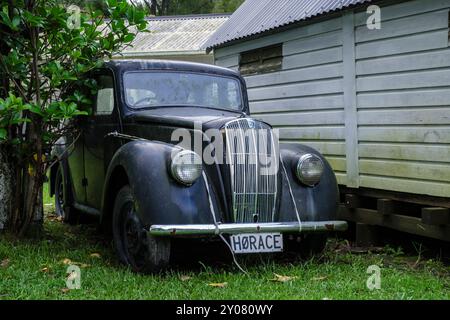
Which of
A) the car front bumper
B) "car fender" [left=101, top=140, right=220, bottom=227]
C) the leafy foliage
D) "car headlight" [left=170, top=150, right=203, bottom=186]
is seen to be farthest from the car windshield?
the car front bumper

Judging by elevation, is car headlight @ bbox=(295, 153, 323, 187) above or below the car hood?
below

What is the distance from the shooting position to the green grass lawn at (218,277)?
388cm

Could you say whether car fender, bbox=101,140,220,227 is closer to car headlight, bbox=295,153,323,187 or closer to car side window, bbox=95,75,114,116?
car headlight, bbox=295,153,323,187

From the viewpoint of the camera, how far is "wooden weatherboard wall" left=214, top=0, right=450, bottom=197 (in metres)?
5.09

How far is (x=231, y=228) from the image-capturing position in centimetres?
419

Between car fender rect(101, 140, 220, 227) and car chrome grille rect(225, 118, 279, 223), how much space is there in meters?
0.26

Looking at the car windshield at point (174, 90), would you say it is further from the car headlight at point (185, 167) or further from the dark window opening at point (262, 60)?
the dark window opening at point (262, 60)

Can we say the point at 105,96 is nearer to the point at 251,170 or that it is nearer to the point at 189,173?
the point at 189,173

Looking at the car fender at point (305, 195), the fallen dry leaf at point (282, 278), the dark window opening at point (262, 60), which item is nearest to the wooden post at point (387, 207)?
the car fender at point (305, 195)

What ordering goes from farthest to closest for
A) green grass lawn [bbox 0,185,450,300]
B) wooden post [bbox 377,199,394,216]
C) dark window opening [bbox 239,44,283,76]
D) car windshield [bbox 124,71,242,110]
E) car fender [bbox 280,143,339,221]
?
dark window opening [bbox 239,44,283,76]
wooden post [bbox 377,199,394,216]
car windshield [bbox 124,71,242,110]
car fender [bbox 280,143,339,221]
green grass lawn [bbox 0,185,450,300]

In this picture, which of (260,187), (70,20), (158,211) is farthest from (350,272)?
(70,20)

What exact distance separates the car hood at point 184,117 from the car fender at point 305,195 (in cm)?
60

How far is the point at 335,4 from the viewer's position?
19.9ft
